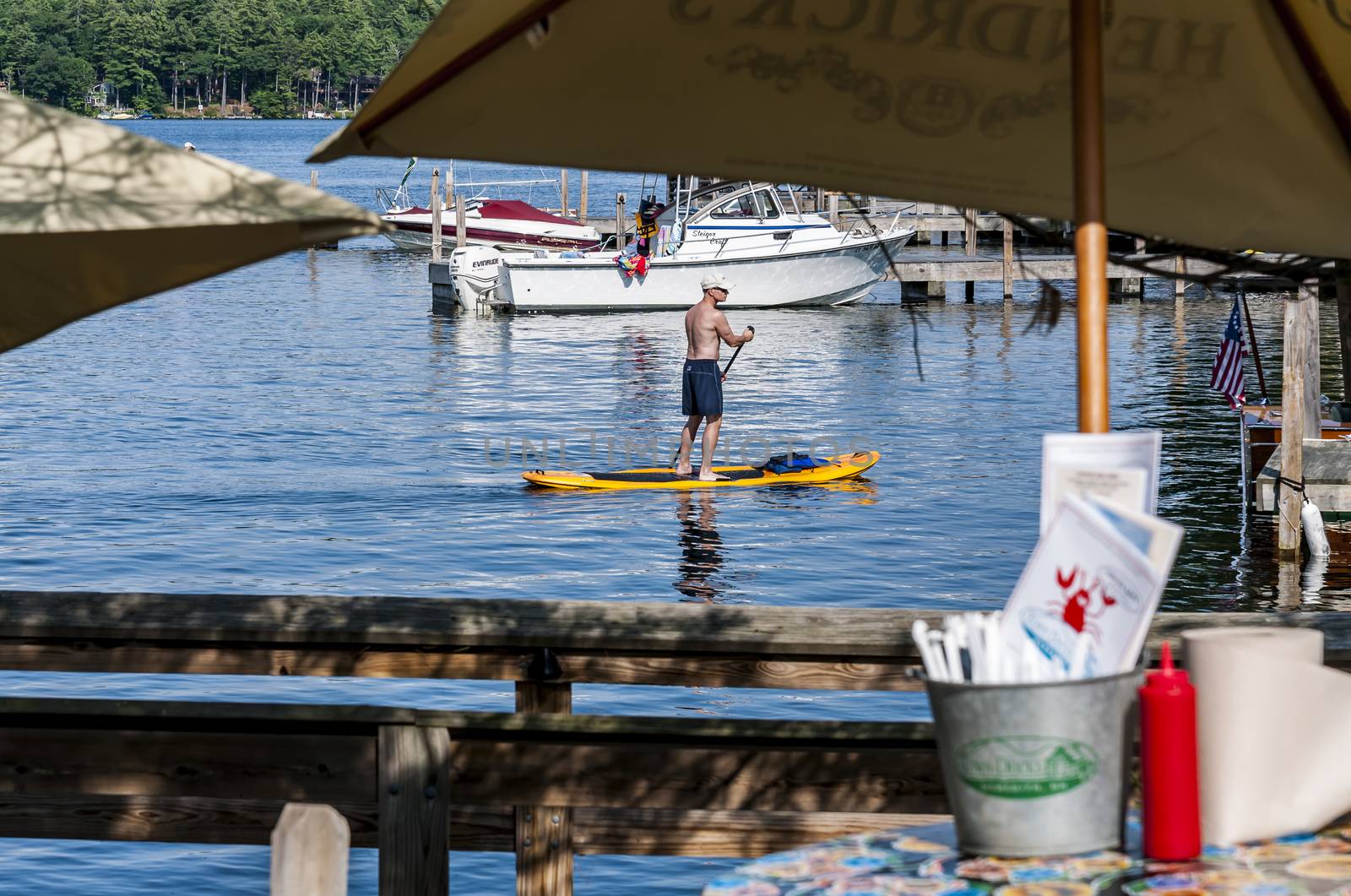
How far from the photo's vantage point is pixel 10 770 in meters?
3.68

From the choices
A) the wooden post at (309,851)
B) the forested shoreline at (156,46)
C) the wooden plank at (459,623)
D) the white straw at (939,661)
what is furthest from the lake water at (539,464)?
the forested shoreline at (156,46)

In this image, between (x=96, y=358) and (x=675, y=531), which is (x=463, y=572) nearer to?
(x=675, y=531)

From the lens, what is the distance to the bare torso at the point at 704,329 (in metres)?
18.0

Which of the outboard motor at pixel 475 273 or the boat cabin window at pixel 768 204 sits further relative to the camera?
the outboard motor at pixel 475 273

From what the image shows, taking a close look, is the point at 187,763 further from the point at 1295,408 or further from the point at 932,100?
the point at 1295,408

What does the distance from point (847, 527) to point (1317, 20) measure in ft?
48.2

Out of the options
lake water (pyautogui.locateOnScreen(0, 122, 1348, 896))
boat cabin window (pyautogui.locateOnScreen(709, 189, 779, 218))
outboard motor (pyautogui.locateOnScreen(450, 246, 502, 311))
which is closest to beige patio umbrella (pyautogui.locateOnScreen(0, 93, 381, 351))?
lake water (pyautogui.locateOnScreen(0, 122, 1348, 896))

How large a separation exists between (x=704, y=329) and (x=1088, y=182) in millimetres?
14900

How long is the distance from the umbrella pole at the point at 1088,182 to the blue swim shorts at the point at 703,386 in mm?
14970

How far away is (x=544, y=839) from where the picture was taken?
12.2 feet

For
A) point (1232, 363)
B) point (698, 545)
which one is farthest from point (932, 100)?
point (1232, 363)

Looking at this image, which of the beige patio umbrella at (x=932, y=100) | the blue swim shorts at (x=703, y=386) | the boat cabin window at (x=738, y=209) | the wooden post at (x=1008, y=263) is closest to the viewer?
the beige patio umbrella at (x=932, y=100)

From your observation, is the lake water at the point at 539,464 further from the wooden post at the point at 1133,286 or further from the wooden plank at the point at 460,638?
the wooden post at the point at 1133,286

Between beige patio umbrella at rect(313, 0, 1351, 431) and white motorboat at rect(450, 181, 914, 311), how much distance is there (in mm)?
34397
